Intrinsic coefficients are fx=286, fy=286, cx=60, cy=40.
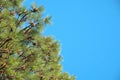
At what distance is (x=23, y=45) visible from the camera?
3.12 metres

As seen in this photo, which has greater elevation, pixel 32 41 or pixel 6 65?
pixel 32 41

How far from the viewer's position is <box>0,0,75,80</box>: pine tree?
274 cm

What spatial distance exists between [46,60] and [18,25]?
691 mm

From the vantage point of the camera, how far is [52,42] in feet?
13.2

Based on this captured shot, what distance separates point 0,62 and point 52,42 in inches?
51.6

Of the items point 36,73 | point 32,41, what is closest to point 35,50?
point 32,41

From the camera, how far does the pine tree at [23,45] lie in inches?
108

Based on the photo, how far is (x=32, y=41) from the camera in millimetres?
3215

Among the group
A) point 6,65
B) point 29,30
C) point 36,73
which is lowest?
point 6,65

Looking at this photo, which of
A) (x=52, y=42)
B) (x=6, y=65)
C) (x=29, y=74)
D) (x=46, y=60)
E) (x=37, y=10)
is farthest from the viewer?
(x=52, y=42)

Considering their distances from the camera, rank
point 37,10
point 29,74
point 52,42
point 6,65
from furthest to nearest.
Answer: point 52,42
point 37,10
point 29,74
point 6,65

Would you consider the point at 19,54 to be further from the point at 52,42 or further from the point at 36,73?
the point at 52,42

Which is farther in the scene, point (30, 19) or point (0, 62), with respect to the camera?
point (30, 19)

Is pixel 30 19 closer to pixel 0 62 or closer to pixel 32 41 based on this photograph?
pixel 32 41
